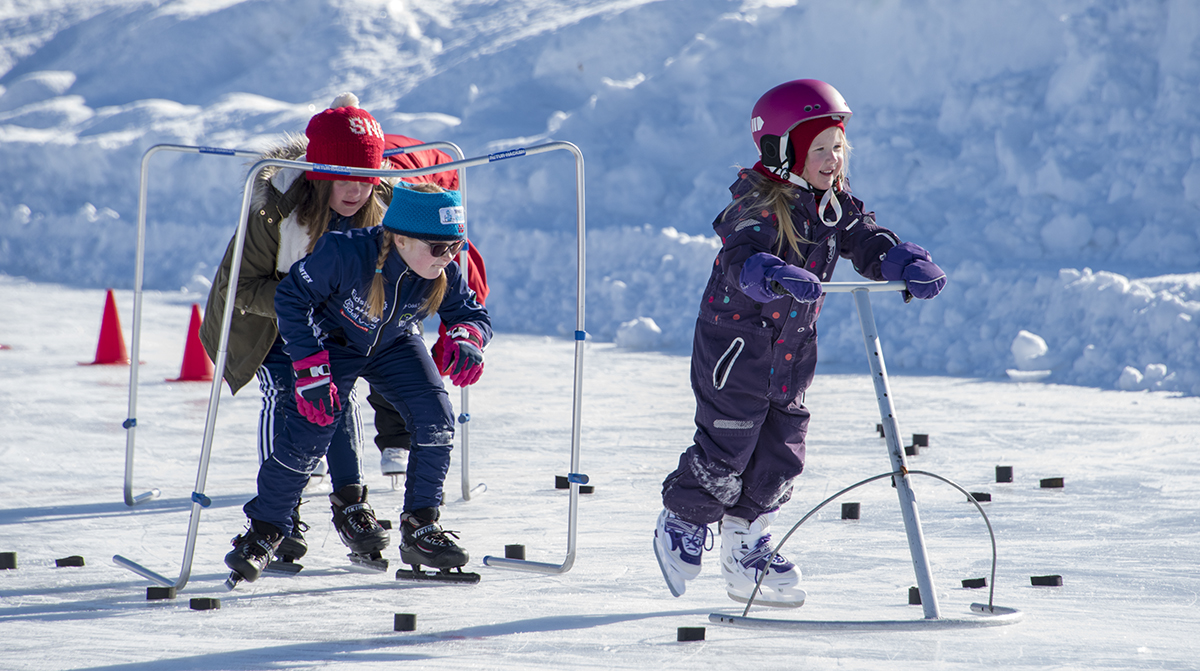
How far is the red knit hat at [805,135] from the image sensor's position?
3434mm

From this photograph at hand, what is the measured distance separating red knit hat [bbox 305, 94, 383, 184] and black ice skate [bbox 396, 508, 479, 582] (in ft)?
3.88

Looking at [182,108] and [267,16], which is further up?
[267,16]

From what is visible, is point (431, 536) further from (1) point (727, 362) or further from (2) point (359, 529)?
(1) point (727, 362)

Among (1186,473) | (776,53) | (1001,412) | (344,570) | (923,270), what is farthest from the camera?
(776,53)

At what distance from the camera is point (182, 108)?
24203 mm

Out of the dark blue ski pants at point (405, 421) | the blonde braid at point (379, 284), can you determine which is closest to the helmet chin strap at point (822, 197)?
the blonde braid at point (379, 284)

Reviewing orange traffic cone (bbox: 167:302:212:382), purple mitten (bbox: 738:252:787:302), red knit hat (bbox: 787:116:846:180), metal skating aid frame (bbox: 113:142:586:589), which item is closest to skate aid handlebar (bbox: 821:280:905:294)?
purple mitten (bbox: 738:252:787:302)

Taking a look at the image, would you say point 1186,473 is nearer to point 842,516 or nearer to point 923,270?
point 842,516

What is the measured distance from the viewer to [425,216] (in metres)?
3.65

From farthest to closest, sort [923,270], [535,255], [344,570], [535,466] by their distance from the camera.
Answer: [535,255] → [535,466] → [344,570] → [923,270]

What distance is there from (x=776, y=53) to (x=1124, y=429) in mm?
9312

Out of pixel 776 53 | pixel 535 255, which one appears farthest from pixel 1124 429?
pixel 776 53

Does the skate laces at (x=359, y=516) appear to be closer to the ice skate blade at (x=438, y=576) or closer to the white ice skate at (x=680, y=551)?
the ice skate blade at (x=438, y=576)

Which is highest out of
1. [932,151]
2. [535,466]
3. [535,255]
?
[932,151]
